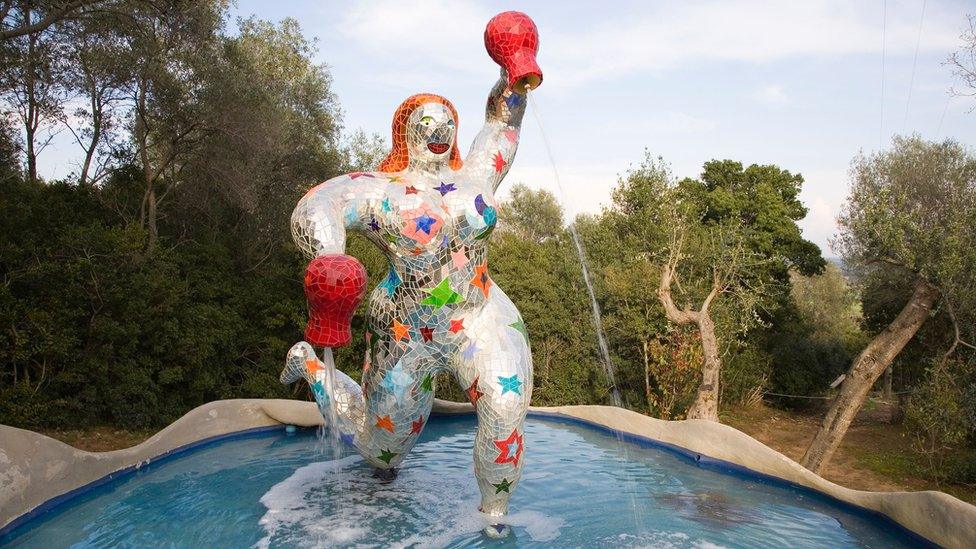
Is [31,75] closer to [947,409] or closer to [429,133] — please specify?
[429,133]

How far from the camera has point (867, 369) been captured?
6.73 metres

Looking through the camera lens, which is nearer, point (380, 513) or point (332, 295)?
point (332, 295)

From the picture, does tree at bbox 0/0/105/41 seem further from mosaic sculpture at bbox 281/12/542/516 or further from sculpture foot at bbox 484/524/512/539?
sculpture foot at bbox 484/524/512/539

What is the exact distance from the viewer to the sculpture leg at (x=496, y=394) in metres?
3.68

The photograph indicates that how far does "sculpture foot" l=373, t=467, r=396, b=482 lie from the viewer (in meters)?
4.71

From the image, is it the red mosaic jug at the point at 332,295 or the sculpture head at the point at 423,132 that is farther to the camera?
the sculpture head at the point at 423,132

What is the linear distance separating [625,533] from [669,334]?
594 cm

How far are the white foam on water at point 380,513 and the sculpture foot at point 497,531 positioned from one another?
4 cm

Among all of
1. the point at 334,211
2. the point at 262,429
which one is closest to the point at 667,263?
the point at 262,429

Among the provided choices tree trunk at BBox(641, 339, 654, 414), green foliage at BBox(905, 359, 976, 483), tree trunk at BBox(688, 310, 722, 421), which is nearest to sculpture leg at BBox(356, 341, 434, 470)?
tree trunk at BBox(688, 310, 722, 421)

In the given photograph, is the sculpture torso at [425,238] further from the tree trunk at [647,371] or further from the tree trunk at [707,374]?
the tree trunk at [647,371]

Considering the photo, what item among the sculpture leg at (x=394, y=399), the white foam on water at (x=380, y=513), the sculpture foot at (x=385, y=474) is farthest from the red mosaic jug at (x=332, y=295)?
the sculpture foot at (x=385, y=474)

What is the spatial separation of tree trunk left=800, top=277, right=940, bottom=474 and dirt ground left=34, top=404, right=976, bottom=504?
538 millimetres

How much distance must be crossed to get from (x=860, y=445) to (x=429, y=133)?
8193 mm
